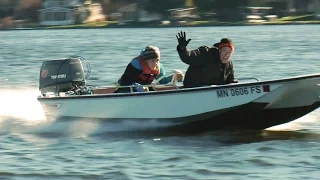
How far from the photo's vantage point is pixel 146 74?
537 inches

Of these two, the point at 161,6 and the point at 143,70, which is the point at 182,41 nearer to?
the point at 143,70

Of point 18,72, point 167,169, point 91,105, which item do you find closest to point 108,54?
point 18,72

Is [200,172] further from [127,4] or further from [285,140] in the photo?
[127,4]

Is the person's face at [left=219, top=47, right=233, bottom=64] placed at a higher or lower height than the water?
higher

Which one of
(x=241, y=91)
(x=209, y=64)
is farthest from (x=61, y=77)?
(x=241, y=91)

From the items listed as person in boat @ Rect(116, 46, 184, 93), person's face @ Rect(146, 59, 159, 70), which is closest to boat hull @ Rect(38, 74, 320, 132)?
person in boat @ Rect(116, 46, 184, 93)

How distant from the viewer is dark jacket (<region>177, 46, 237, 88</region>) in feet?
42.3

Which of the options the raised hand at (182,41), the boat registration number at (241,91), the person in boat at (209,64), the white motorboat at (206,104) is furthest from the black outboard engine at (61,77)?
the boat registration number at (241,91)

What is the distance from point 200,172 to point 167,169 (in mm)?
463

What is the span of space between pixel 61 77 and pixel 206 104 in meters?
Result: 2.73

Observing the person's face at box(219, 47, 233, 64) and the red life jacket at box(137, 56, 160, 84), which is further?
the red life jacket at box(137, 56, 160, 84)

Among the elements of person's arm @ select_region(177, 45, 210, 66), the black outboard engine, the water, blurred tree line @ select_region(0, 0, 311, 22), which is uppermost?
person's arm @ select_region(177, 45, 210, 66)

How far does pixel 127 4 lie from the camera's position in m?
124

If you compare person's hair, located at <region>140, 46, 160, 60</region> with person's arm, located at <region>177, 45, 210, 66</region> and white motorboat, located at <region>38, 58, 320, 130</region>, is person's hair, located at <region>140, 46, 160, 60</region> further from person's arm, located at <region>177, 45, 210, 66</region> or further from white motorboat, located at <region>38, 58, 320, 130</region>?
person's arm, located at <region>177, 45, 210, 66</region>
